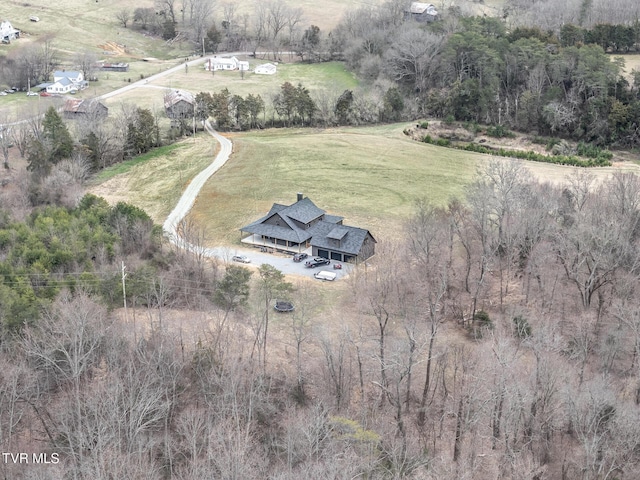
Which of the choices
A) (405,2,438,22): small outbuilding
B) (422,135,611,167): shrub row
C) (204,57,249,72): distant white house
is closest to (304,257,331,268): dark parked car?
(422,135,611,167): shrub row

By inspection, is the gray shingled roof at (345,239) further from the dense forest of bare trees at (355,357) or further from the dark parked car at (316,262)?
the dense forest of bare trees at (355,357)

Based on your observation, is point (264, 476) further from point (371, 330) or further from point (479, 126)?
point (479, 126)

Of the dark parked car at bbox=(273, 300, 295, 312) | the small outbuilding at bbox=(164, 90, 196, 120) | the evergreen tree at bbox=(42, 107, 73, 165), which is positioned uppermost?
the small outbuilding at bbox=(164, 90, 196, 120)

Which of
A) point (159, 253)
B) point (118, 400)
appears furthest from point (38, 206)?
point (118, 400)

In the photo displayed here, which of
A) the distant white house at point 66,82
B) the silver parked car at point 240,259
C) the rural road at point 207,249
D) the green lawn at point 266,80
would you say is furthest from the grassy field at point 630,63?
the distant white house at point 66,82

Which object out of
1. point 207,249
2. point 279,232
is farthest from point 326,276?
point 207,249

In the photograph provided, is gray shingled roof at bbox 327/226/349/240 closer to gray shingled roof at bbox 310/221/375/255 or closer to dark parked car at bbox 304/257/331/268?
gray shingled roof at bbox 310/221/375/255

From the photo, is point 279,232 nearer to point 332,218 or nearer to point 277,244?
point 277,244
